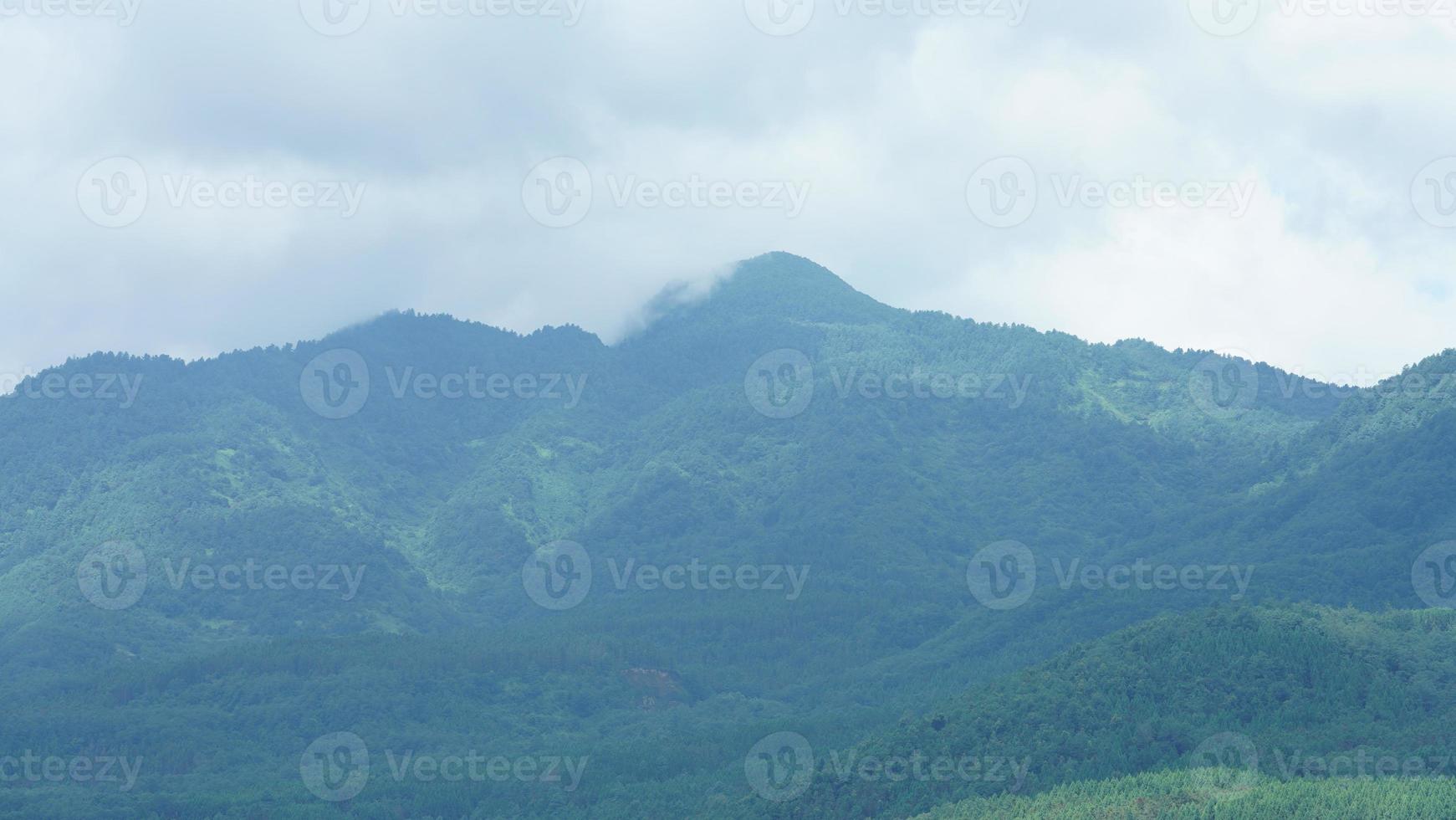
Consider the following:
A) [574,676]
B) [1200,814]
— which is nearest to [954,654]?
[574,676]

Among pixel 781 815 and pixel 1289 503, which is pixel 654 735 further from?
pixel 1289 503

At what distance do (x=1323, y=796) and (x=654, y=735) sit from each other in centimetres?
7415

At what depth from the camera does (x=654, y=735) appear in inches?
6142

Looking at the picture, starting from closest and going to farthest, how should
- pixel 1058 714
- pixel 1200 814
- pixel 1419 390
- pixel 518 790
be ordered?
pixel 1200 814 → pixel 1058 714 → pixel 518 790 → pixel 1419 390

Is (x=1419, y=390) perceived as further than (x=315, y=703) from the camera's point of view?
Yes

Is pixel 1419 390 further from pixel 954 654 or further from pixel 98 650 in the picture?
pixel 98 650

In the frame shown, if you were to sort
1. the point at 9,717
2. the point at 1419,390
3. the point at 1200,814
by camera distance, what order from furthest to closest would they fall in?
the point at 1419,390 < the point at 9,717 < the point at 1200,814

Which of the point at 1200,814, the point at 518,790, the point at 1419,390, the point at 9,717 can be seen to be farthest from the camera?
the point at 1419,390

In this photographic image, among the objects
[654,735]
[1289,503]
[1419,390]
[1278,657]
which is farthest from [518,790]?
[1419,390]

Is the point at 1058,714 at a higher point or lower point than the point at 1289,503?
lower

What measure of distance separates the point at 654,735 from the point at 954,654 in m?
32.2

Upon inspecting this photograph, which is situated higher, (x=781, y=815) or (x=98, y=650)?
(x=98, y=650)

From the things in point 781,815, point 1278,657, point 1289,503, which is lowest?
point 781,815

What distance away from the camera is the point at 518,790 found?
138375mm
